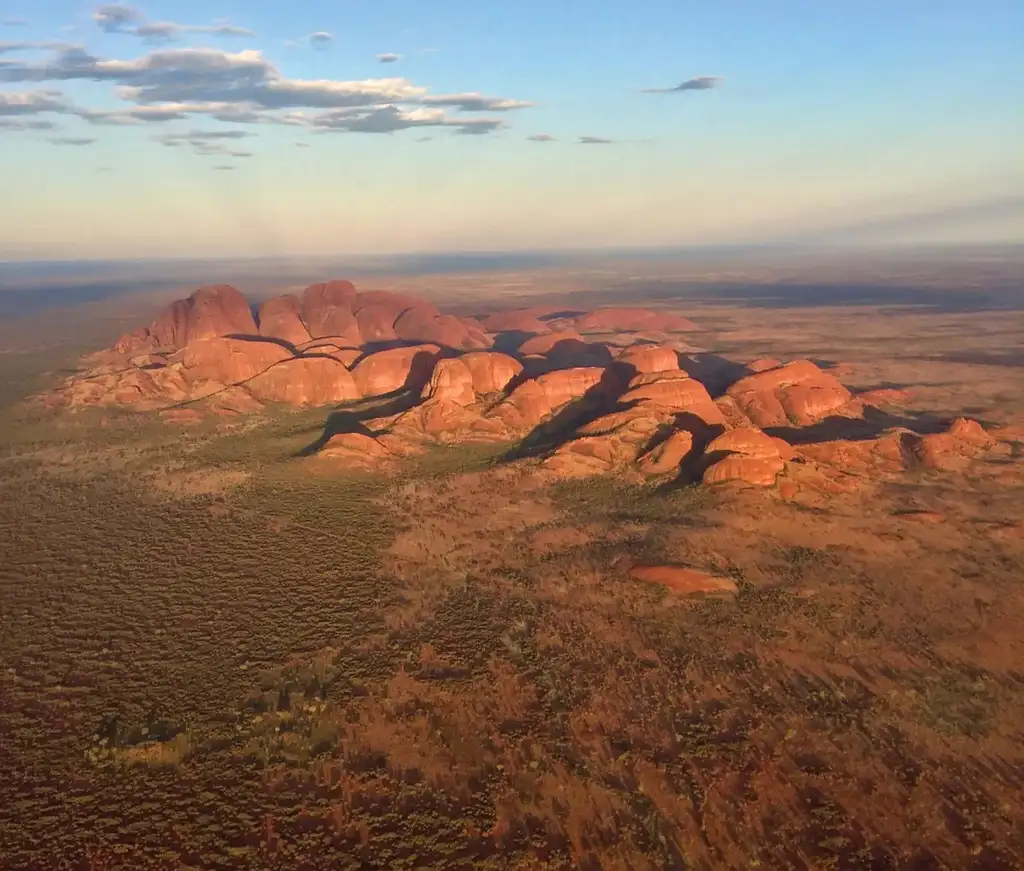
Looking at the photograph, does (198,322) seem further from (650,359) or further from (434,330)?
(650,359)

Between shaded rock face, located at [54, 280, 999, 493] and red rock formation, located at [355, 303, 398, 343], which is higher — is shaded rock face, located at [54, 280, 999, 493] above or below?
below

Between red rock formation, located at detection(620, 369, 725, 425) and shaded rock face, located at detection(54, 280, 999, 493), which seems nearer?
shaded rock face, located at detection(54, 280, 999, 493)

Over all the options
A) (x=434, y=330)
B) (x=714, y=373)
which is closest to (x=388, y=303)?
(x=434, y=330)

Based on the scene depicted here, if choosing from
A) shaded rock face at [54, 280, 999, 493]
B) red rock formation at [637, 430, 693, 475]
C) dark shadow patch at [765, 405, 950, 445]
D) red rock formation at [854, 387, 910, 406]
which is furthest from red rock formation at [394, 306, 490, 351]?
red rock formation at [854, 387, 910, 406]

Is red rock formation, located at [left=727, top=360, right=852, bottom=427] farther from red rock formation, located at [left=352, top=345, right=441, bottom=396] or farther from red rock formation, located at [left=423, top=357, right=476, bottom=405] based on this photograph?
red rock formation, located at [left=352, top=345, right=441, bottom=396]

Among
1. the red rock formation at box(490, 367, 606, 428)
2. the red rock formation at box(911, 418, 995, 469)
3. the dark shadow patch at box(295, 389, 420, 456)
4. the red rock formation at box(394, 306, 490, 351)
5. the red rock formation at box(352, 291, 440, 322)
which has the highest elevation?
the red rock formation at box(352, 291, 440, 322)

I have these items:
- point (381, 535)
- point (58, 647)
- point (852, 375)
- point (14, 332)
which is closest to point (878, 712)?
point (381, 535)

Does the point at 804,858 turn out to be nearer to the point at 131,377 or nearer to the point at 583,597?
the point at 583,597
